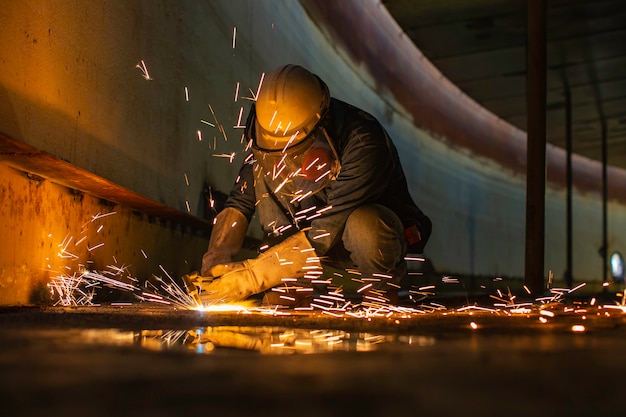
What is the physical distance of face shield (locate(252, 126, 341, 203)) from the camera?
10.8 ft

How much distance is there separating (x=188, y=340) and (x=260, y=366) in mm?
461

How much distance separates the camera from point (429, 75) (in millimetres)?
9523

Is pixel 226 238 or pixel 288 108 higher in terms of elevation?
pixel 288 108

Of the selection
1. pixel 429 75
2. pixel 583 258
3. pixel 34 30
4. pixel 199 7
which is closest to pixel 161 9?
pixel 199 7

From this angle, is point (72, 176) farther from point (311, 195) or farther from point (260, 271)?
point (311, 195)

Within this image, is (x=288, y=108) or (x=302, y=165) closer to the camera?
(x=288, y=108)

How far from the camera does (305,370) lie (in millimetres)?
1304

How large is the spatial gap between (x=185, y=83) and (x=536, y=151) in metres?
2.44

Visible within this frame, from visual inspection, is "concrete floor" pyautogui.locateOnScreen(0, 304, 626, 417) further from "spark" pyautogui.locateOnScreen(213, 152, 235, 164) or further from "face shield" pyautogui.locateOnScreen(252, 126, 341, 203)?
"spark" pyautogui.locateOnScreen(213, 152, 235, 164)

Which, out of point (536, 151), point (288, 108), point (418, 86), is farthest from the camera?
point (418, 86)

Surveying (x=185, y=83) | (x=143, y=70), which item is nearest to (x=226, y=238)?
(x=143, y=70)

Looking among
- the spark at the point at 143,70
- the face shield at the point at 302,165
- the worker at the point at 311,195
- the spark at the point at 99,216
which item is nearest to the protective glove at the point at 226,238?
the worker at the point at 311,195

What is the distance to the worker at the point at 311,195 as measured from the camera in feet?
10.1

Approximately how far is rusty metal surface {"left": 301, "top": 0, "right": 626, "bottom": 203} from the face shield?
115 inches
